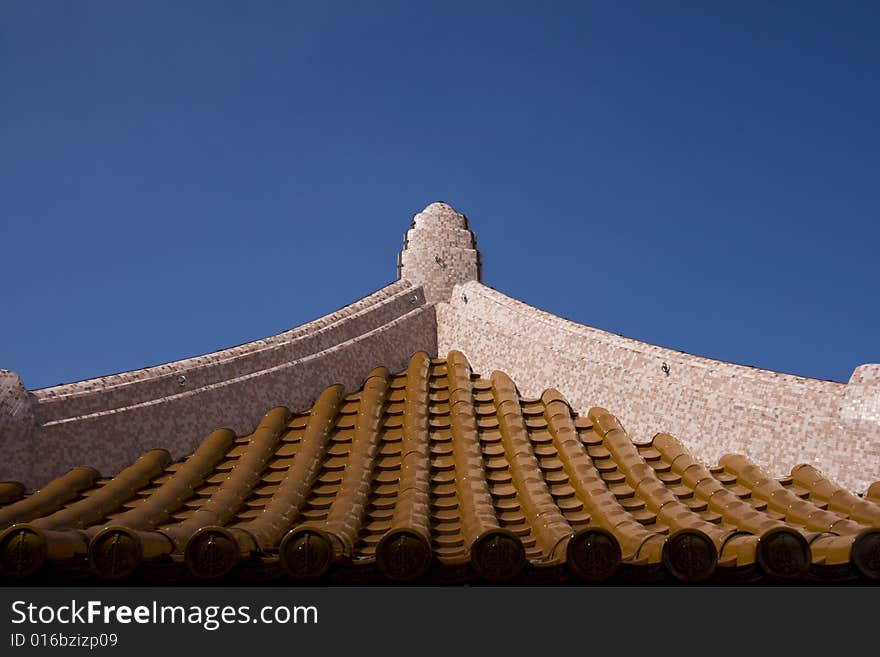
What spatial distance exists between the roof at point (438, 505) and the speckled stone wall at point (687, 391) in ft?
0.64

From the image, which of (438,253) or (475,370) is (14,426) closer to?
(475,370)

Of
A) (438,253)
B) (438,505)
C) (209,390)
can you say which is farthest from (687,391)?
(209,390)

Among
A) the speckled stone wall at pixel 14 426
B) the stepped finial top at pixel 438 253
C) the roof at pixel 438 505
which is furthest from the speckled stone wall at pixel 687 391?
the speckled stone wall at pixel 14 426

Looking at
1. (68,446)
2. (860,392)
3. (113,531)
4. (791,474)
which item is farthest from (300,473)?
(860,392)

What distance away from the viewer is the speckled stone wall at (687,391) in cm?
830

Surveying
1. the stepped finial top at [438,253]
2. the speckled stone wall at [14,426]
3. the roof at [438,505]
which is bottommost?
the roof at [438,505]

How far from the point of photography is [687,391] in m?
9.16

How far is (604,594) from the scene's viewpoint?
567 centimetres

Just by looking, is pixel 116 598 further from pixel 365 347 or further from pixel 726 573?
pixel 365 347

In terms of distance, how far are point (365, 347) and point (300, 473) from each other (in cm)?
260

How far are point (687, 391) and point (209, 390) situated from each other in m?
4.04

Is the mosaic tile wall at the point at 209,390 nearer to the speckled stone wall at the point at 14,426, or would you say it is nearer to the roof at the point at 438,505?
the speckled stone wall at the point at 14,426

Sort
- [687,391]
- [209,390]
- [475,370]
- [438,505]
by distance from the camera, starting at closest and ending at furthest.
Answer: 1. [438,505]
2. [687,391]
3. [209,390]
4. [475,370]

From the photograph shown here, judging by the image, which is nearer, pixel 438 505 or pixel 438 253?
pixel 438 505
